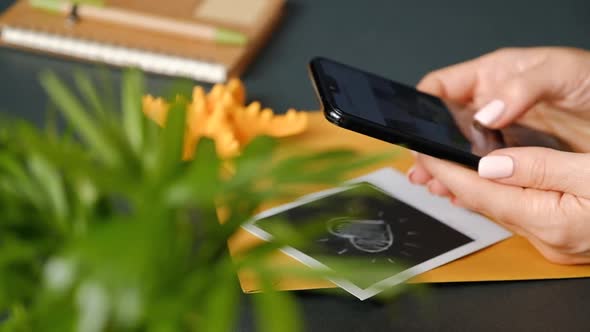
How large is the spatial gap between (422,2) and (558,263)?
653 mm

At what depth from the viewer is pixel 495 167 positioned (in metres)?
0.89

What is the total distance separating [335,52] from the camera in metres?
1.25

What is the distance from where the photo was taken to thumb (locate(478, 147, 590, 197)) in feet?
2.91

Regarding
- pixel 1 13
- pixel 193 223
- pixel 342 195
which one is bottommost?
pixel 1 13

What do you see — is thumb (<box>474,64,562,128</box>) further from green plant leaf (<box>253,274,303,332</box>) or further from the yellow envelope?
green plant leaf (<box>253,274,303,332</box>)

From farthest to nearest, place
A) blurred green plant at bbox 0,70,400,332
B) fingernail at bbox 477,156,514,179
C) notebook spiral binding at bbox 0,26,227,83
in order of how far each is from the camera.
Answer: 1. notebook spiral binding at bbox 0,26,227,83
2. fingernail at bbox 477,156,514,179
3. blurred green plant at bbox 0,70,400,332

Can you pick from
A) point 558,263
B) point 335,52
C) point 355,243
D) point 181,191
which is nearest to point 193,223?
point 181,191

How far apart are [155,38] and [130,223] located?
88 cm

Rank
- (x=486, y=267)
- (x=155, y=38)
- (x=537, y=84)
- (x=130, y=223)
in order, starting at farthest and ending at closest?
1. (x=155, y=38)
2. (x=537, y=84)
3. (x=486, y=267)
4. (x=130, y=223)

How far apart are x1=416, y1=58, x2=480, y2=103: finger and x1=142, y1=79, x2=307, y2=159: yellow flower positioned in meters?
0.17

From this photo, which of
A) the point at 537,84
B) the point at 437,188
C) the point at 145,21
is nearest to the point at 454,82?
the point at 537,84

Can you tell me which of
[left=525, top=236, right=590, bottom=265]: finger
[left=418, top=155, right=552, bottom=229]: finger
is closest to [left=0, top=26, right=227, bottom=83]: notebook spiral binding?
[left=418, top=155, right=552, bottom=229]: finger

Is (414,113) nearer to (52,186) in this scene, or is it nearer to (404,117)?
(404,117)

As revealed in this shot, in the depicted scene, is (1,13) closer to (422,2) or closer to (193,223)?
(422,2)
